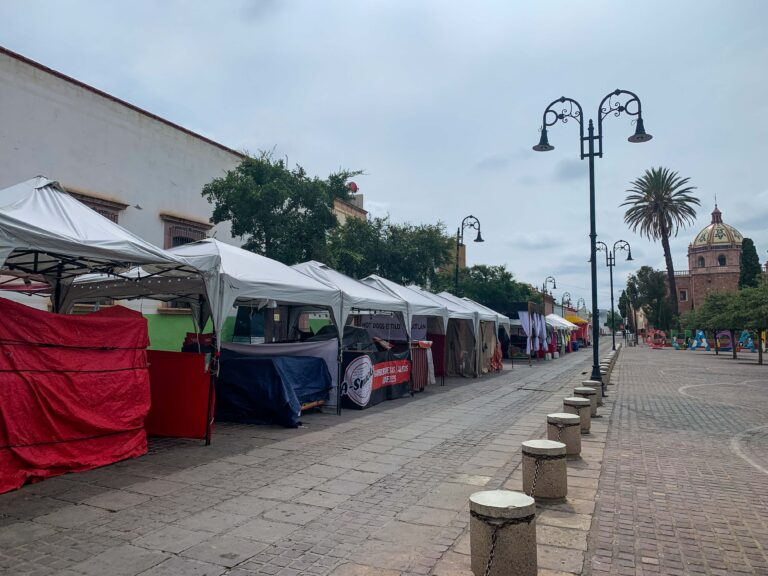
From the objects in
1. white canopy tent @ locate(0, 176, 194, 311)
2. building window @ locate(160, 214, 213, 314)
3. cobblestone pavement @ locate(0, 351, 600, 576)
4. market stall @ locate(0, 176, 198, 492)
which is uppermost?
building window @ locate(160, 214, 213, 314)

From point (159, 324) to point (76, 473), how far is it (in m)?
10.6

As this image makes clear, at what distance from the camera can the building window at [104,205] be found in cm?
1424

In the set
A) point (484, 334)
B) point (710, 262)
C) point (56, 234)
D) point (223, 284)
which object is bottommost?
point (484, 334)

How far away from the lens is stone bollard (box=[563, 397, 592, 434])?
8766 millimetres

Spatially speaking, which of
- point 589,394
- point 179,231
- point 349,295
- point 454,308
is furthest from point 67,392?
point 454,308

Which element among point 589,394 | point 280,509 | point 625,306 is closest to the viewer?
point 280,509

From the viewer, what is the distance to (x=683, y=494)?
18.2 feet

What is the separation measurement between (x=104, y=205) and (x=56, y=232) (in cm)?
1002

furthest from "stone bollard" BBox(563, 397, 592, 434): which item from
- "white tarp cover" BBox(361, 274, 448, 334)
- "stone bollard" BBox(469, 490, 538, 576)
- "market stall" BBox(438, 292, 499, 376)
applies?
"market stall" BBox(438, 292, 499, 376)

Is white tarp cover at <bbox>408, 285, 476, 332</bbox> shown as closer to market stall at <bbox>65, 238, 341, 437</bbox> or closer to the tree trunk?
market stall at <bbox>65, 238, 341, 437</bbox>

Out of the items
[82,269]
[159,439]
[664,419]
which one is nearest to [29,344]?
[159,439]

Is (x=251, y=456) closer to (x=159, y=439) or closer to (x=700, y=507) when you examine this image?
(x=159, y=439)

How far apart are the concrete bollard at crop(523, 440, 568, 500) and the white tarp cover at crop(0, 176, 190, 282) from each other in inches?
203

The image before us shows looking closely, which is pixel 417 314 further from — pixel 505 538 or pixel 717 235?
pixel 717 235
